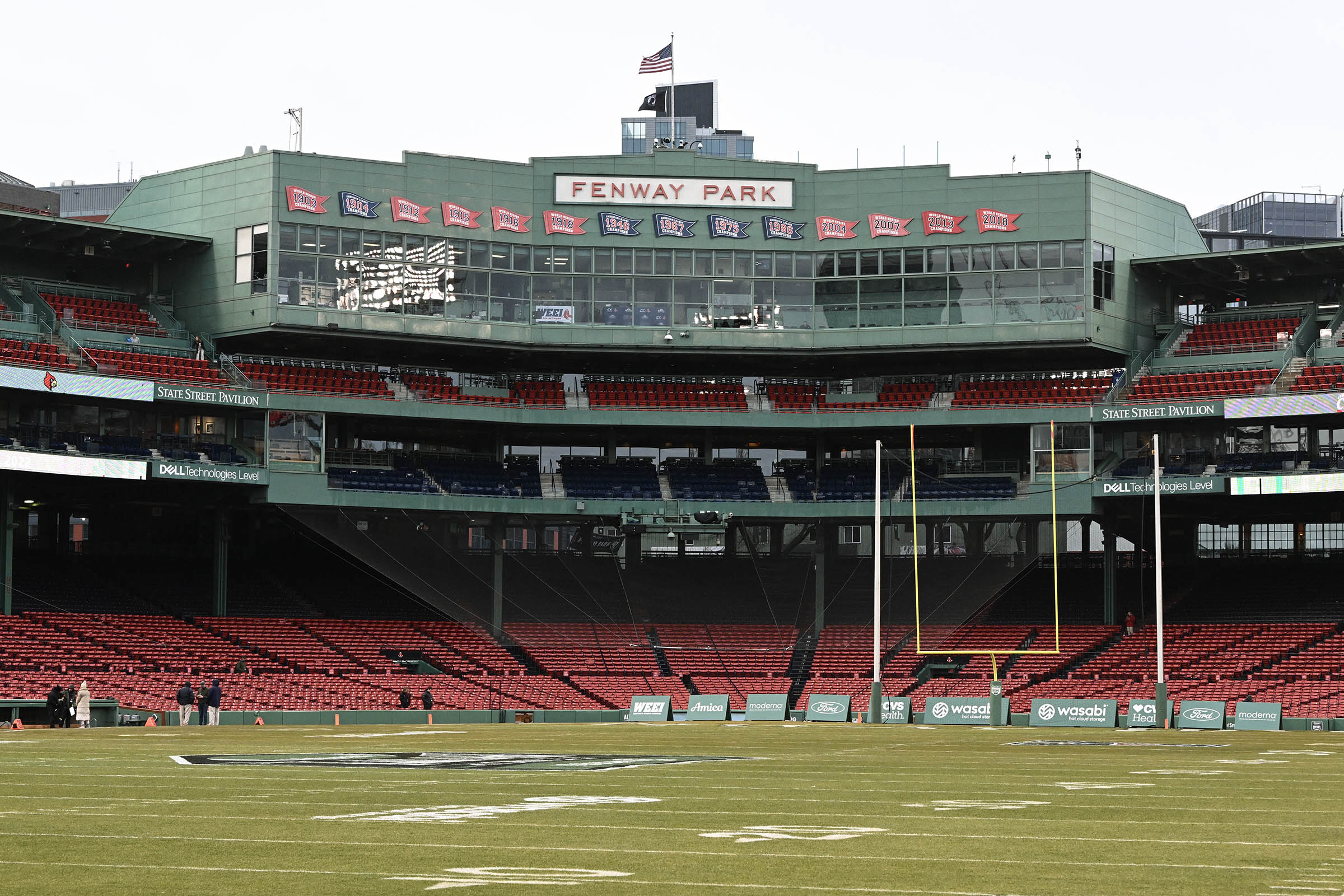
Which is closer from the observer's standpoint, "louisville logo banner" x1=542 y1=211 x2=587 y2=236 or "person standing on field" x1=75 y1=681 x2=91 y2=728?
"person standing on field" x1=75 y1=681 x2=91 y2=728

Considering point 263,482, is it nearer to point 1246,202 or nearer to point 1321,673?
point 1321,673

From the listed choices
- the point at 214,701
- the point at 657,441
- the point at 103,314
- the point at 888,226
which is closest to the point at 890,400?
the point at 888,226

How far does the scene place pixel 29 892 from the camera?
392 inches

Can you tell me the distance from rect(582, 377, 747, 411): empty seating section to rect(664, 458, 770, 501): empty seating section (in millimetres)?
2622

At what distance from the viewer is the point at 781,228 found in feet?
190

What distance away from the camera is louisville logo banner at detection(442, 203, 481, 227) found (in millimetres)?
56250

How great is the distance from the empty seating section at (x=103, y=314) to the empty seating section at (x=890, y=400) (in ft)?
74.8

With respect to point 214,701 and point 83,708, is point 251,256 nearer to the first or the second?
point 214,701

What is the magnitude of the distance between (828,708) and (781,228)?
20201 millimetres

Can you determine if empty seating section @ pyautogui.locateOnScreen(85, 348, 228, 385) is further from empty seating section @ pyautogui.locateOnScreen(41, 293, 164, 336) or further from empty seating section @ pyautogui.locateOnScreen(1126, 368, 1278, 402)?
empty seating section @ pyautogui.locateOnScreen(1126, 368, 1278, 402)

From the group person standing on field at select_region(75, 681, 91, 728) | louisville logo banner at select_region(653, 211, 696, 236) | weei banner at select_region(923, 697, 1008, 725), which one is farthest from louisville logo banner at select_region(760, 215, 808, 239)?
person standing on field at select_region(75, 681, 91, 728)

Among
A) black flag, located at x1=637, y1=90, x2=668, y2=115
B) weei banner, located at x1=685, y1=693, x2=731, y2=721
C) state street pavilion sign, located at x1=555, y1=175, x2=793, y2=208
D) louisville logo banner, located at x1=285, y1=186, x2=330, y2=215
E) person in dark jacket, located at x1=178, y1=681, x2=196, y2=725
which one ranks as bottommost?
weei banner, located at x1=685, y1=693, x2=731, y2=721

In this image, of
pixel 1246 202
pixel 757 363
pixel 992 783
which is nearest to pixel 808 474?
pixel 757 363

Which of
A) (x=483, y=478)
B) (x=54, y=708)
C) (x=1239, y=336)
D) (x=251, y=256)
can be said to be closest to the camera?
(x=54, y=708)
